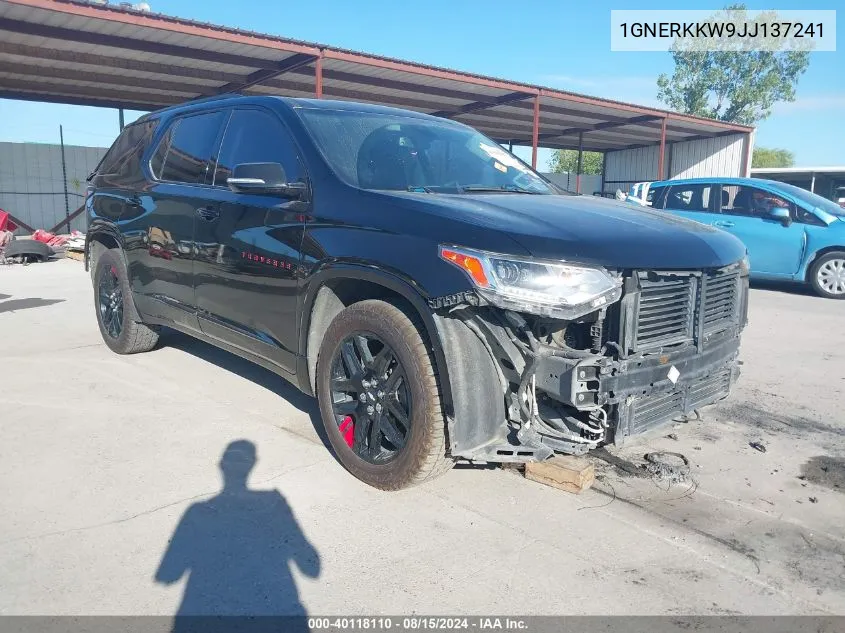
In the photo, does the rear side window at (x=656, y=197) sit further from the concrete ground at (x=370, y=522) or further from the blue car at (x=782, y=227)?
the concrete ground at (x=370, y=522)

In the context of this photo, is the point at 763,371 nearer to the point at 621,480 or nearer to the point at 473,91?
the point at 621,480

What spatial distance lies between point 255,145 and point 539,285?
→ 215 cm

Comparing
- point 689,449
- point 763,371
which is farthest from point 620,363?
point 763,371

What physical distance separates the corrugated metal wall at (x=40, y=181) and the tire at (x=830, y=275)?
19.4 metres

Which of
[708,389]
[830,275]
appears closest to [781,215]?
[830,275]

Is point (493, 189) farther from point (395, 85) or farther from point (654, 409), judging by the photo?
point (395, 85)

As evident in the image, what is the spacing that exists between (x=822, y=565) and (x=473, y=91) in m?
14.5

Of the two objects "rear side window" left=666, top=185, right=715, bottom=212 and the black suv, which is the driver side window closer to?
"rear side window" left=666, top=185, right=715, bottom=212

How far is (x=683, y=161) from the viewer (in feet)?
85.7

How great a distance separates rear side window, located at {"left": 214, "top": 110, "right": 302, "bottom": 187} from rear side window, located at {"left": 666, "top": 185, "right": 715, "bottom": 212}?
26.7ft

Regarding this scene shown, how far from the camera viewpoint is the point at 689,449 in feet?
12.6

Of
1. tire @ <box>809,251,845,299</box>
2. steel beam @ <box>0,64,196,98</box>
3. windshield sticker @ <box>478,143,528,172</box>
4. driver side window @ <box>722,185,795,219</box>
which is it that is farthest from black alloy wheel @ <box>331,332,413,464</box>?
steel beam @ <box>0,64,196,98</box>

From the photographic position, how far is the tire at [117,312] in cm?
534

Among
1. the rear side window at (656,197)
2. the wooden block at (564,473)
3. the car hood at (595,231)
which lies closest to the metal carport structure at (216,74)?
the rear side window at (656,197)
